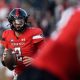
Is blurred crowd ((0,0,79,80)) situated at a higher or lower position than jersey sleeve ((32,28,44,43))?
lower

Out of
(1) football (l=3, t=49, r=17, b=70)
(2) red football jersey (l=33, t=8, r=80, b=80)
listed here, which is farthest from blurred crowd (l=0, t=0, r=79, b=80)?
(2) red football jersey (l=33, t=8, r=80, b=80)

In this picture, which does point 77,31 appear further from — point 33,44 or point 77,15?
point 33,44

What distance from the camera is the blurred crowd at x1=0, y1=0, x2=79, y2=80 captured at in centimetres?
1441

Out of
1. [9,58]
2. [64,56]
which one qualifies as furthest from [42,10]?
[64,56]

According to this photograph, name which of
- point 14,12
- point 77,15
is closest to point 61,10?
point 14,12

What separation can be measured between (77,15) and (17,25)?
4971 mm

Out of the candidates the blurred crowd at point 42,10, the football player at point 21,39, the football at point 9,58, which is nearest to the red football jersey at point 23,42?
the football player at point 21,39

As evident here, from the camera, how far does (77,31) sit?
2.20 m

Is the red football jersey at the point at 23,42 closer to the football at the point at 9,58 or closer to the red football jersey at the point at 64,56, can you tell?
the football at the point at 9,58

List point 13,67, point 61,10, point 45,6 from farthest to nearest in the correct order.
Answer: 1. point 45,6
2. point 61,10
3. point 13,67

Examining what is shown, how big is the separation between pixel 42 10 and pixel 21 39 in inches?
334

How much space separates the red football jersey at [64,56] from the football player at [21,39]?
467 cm

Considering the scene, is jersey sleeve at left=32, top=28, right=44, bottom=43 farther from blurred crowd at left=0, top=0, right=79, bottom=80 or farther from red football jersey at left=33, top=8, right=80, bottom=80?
blurred crowd at left=0, top=0, right=79, bottom=80

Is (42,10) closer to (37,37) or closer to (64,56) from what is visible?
(37,37)
